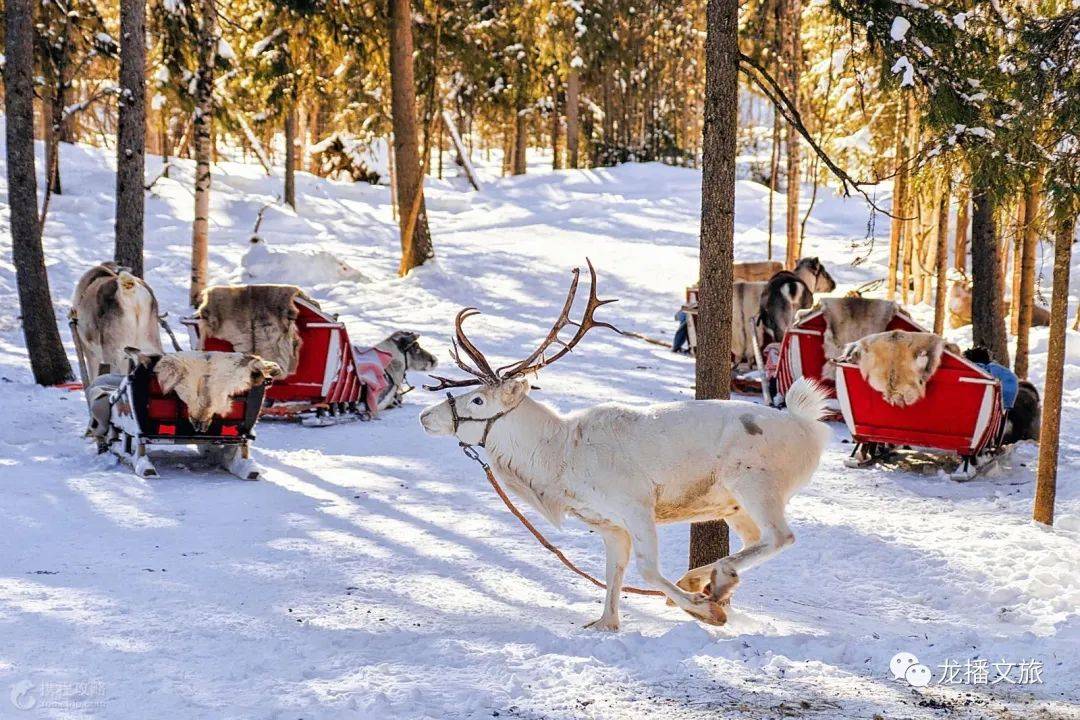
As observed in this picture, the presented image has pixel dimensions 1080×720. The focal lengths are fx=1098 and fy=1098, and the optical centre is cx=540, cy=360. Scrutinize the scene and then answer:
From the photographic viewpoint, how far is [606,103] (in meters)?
45.1

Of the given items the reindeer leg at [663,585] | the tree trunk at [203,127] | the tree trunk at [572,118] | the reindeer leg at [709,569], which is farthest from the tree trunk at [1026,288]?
the tree trunk at [572,118]

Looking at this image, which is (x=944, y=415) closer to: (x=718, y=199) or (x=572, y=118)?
(x=718, y=199)

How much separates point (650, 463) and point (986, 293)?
29.7 ft

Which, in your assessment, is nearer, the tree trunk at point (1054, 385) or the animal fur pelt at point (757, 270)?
the tree trunk at point (1054, 385)

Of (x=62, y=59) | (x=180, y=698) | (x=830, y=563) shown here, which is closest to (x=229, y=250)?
(x=62, y=59)

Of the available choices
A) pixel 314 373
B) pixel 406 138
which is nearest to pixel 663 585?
pixel 314 373

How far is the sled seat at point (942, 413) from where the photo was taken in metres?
10.0

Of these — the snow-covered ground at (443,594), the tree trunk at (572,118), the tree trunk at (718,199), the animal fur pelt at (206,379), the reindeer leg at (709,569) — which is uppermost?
the tree trunk at (572,118)

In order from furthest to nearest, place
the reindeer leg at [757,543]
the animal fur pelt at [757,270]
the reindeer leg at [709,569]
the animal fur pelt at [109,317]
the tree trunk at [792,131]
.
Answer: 1. the tree trunk at [792,131]
2. the animal fur pelt at [757,270]
3. the animal fur pelt at [109,317]
4. the reindeer leg at [709,569]
5. the reindeer leg at [757,543]

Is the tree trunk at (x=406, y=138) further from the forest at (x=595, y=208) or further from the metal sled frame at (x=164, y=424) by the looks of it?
the metal sled frame at (x=164, y=424)

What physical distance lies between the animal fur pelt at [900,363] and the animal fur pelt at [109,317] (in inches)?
298

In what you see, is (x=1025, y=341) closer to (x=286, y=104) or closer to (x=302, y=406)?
(x=302, y=406)

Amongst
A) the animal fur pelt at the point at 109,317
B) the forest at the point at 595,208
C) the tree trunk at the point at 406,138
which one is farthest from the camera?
the tree trunk at the point at 406,138

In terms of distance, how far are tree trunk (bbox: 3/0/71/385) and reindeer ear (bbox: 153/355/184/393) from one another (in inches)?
203
